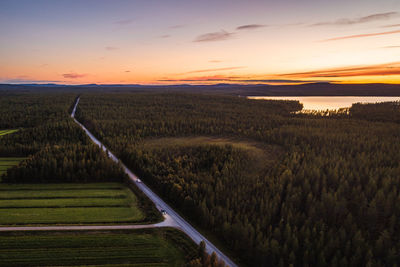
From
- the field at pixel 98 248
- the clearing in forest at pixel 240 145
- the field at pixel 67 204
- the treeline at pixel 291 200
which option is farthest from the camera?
the clearing in forest at pixel 240 145

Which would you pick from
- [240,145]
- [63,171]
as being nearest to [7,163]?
[63,171]

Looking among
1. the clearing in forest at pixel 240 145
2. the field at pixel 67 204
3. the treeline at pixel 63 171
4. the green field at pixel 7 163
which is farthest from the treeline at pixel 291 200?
the green field at pixel 7 163

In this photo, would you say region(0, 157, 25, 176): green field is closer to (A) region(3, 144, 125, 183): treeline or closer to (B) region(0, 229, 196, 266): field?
(A) region(3, 144, 125, 183): treeline

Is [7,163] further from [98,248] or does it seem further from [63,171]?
[98,248]

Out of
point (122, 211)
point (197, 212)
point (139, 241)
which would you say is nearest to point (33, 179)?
point (122, 211)

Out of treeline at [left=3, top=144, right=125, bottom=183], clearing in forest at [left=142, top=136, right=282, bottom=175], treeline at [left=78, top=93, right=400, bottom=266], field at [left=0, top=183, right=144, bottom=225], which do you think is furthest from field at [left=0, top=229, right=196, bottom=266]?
clearing in forest at [left=142, top=136, right=282, bottom=175]

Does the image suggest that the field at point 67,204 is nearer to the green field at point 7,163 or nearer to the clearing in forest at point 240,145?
the green field at point 7,163

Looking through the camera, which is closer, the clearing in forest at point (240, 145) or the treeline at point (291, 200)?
the treeline at point (291, 200)
